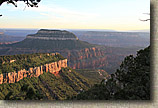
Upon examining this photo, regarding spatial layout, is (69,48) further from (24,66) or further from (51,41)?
(24,66)

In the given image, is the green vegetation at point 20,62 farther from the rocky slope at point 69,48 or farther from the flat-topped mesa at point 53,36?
the flat-topped mesa at point 53,36

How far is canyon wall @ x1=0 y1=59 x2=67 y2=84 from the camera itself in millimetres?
27609

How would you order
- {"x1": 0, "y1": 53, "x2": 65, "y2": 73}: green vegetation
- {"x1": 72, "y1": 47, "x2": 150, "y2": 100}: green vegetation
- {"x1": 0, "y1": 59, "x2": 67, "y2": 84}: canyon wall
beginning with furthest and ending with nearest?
{"x1": 0, "y1": 53, "x2": 65, "y2": 73}: green vegetation
{"x1": 0, "y1": 59, "x2": 67, "y2": 84}: canyon wall
{"x1": 72, "y1": 47, "x2": 150, "y2": 100}: green vegetation

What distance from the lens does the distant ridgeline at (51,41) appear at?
81.9m

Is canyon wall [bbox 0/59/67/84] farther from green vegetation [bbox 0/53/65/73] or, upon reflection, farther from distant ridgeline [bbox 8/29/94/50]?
distant ridgeline [bbox 8/29/94/50]

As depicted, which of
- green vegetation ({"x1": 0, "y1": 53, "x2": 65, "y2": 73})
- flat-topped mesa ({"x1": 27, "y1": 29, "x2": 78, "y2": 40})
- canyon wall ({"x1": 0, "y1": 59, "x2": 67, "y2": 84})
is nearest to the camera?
canyon wall ({"x1": 0, "y1": 59, "x2": 67, "y2": 84})

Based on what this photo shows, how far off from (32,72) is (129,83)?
105 ft

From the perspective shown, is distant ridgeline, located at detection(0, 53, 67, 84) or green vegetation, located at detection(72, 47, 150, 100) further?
distant ridgeline, located at detection(0, 53, 67, 84)

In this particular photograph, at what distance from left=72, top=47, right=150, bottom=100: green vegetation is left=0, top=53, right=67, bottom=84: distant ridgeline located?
22667 millimetres

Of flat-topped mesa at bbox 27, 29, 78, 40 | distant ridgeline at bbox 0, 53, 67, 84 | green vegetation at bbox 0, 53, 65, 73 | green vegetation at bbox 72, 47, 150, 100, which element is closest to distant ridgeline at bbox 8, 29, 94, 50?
flat-topped mesa at bbox 27, 29, 78, 40

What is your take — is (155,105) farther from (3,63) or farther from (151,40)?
(3,63)

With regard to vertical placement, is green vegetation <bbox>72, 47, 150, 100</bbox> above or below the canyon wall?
above

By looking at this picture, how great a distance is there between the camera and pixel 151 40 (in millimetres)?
4914

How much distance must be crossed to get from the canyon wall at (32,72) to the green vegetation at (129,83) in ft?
74.4
